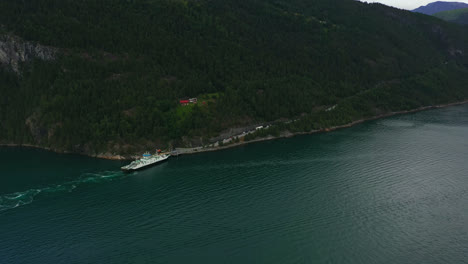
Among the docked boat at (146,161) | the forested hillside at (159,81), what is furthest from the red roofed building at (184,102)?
the docked boat at (146,161)

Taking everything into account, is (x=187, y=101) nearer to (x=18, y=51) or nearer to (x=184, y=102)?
(x=184, y=102)

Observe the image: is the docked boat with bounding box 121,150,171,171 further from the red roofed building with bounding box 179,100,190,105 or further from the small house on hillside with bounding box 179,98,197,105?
the small house on hillside with bounding box 179,98,197,105

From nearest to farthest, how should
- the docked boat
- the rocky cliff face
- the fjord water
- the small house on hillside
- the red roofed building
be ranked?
the fjord water, the docked boat, the red roofed building, the small house on hillside, the rocky cliff face

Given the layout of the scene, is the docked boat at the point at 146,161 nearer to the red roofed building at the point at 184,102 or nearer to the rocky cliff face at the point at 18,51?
the red roofed building at the point at 184,102

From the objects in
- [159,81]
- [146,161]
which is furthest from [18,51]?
[146,161]

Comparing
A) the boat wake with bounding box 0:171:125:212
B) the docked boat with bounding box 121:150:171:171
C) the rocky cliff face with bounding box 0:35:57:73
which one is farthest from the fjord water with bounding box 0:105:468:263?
the rocky cliff face with bounding box 0:35:57:73
